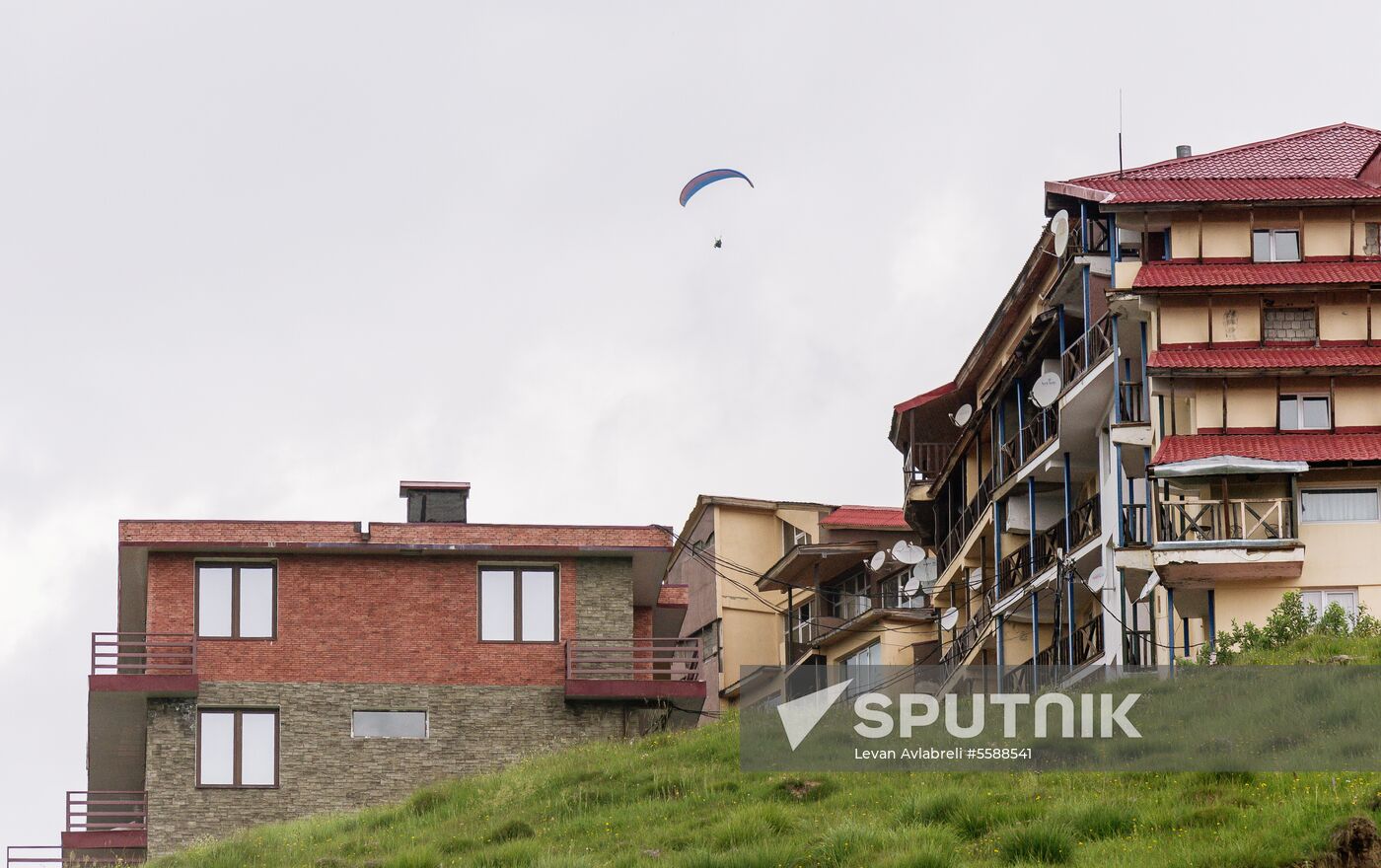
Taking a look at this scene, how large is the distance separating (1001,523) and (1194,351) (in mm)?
11617

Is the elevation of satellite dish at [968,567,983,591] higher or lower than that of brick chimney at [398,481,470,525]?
lower

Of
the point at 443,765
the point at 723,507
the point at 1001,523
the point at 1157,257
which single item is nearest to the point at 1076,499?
the point at 1001,523

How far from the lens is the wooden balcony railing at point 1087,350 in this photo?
46.2m

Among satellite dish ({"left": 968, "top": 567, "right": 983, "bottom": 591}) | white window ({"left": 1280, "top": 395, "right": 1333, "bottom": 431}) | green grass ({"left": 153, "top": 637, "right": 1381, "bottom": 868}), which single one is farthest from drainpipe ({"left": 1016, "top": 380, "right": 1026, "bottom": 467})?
green grass ({"left": 153, "top": 637, "right": 1381, "bottom": 868})

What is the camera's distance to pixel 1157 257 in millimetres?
Answer: 45719

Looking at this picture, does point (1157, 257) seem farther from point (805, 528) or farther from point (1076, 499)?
point (805, 528)

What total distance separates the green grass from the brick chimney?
1331 centimetres

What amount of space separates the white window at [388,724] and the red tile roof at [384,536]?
3.76 m

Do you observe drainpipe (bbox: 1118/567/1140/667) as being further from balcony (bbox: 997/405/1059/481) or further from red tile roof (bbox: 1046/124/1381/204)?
red tile roof (bbox: 1046/124/1381/204)

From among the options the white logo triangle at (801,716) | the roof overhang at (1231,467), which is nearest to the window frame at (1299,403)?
the roof overhang at (1231,467)

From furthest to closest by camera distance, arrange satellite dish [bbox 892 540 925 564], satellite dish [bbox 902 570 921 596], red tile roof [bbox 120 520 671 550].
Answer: satellite dish [bbox 902 570 921 596]
satellite dish [bbox 892 540 925 564]
red tile roof [bbox 120 520 671 550]

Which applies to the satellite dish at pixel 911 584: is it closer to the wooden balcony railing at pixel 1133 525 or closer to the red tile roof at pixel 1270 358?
the wooden balcony railing at pixel 1133 525

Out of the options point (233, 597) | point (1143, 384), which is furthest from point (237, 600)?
point (1143, 384)

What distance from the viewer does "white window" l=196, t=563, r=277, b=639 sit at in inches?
1892
